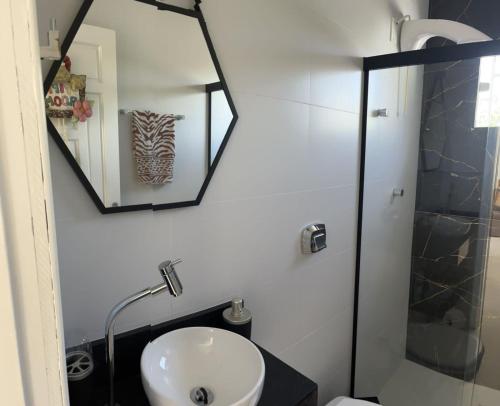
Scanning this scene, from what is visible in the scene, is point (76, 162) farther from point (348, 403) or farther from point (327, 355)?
point (327, 355)

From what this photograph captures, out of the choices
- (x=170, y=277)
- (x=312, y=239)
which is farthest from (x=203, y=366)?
(x=312, y=239)

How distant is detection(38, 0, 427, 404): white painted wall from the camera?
3.25ft

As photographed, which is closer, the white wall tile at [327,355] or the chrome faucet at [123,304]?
the chrome faucet at [123,304]

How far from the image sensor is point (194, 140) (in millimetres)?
1160

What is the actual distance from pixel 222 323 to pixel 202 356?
21cm

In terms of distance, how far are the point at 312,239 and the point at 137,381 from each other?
0.92m

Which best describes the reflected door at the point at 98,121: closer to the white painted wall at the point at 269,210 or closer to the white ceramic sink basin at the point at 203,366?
the white painted wall at the point at 269,210

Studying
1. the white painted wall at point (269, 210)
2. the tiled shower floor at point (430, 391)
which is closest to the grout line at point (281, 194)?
the white painted wall at point (269, 210)

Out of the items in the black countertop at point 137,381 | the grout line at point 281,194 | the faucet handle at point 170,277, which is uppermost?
the grout line at point 281,194

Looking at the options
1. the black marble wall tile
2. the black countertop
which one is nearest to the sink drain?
the black countertop

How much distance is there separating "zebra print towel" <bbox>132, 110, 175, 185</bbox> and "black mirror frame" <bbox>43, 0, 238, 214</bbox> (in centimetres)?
9

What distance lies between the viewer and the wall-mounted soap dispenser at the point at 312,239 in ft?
5.42

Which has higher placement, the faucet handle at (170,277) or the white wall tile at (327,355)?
the faucet handle at (170,277)

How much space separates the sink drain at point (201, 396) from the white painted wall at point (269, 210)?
0.26 meters
